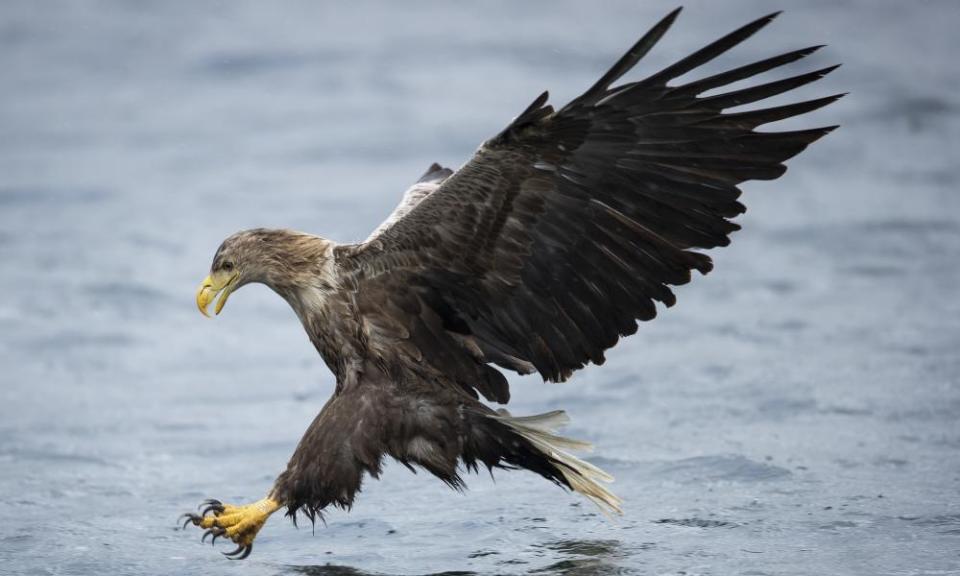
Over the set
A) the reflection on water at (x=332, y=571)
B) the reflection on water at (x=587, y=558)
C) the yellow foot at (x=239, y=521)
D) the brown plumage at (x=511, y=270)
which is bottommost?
the reflection on water at (x=587, y=558)

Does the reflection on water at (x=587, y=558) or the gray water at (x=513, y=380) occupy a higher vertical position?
the gray water at (x=513, y=380)

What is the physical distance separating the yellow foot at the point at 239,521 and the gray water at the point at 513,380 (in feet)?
0.38

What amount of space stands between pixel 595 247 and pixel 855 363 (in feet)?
10.9

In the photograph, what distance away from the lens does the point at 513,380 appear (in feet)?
29.2

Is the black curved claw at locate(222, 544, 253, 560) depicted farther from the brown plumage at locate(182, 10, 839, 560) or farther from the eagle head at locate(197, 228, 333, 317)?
the eagle head at locate(197, 228, 333, 317)

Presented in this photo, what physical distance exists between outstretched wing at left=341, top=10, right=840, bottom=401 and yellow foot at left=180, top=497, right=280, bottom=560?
0.77 metres

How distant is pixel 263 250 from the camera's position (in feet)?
20.6

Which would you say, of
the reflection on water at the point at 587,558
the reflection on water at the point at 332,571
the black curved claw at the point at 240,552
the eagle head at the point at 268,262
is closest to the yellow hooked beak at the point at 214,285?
the eagle head at the point at 268,262

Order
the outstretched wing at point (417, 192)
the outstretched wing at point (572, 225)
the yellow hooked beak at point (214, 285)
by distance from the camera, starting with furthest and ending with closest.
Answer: the outstretched wing at point (417, 192), the yellow hooked beak at point (214, 285), the outstretched wing at point (572, 225)

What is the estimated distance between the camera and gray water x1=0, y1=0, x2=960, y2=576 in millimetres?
6449

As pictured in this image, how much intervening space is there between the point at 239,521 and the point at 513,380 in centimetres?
307

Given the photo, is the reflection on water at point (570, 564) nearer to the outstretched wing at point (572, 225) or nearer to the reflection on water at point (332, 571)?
the reflection on water at point (332, 571)

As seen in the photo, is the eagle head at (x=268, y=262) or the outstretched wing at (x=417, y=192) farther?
the outstretched wing at (x=417, y=192)

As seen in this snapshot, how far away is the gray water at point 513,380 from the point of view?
6449 mm
